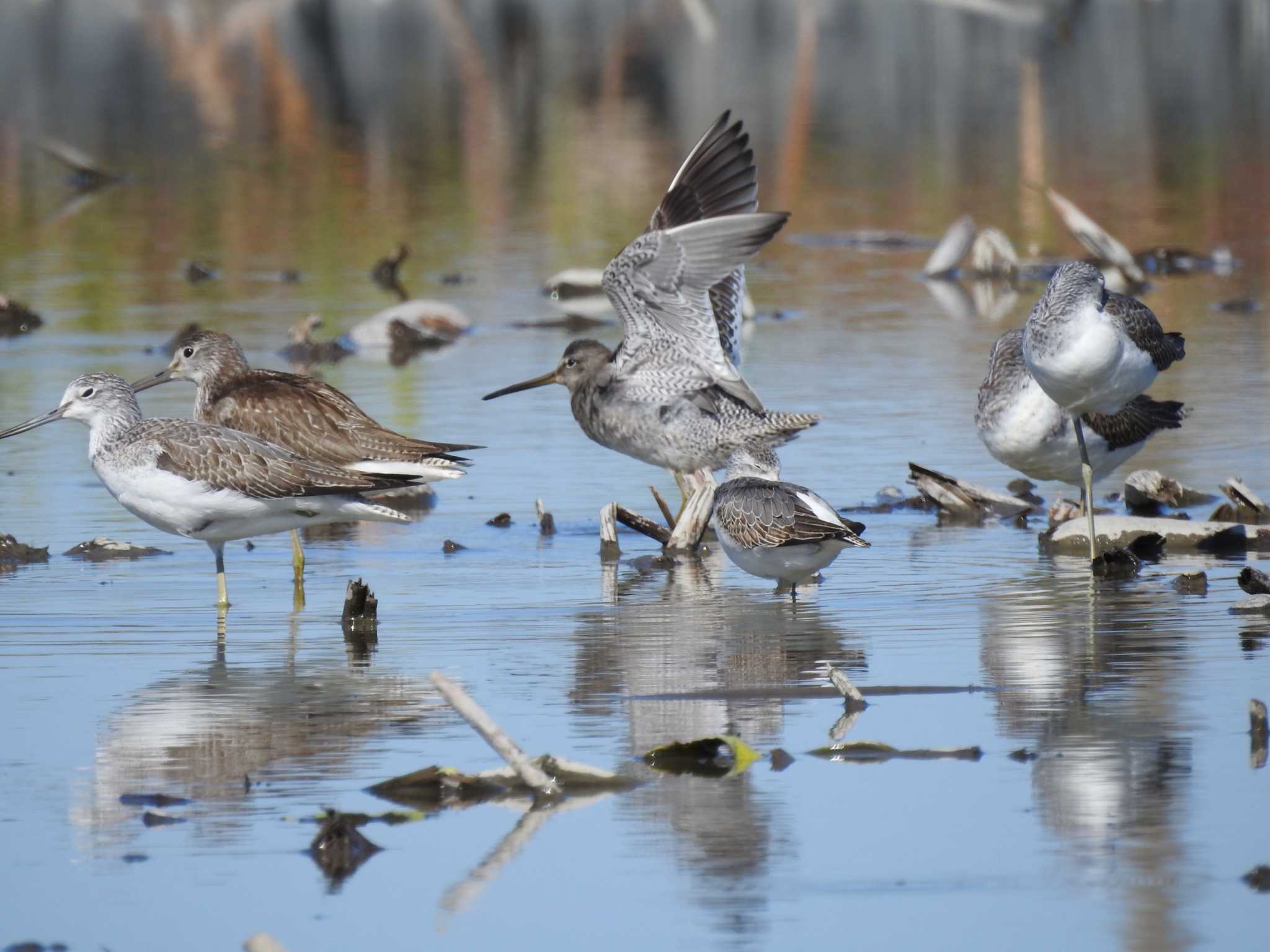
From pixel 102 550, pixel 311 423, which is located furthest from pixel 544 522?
pixel 102 550

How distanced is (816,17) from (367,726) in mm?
49907

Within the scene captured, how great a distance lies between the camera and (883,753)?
693 centimetres

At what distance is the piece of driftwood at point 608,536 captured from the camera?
10.7 meters

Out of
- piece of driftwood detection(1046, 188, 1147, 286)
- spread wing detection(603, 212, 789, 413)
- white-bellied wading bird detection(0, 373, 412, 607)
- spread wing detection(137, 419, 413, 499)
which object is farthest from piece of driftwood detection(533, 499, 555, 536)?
piece of driftwood detection(1046, 188, 1147, 286)

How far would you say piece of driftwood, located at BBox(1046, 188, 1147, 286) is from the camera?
18.3 metres

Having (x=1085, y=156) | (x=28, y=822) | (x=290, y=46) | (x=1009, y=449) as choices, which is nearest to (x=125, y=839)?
(x=28, y=822)

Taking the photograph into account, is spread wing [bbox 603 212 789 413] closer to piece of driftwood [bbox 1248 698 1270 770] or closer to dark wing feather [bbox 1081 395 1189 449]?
dark wing feather [bbox 1081 395 1189 449]

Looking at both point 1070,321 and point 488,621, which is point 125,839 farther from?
point 1070,321

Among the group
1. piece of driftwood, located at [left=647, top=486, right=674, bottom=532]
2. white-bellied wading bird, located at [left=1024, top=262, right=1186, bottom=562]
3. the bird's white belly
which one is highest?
white-bellied wading bird, located at [left=1024, top=262, right=1186, bottom=562]

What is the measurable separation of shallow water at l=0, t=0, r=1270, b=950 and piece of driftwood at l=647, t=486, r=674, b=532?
0.37 metres

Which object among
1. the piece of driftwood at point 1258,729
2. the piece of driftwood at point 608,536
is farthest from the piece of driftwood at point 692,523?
the piece of driftwood at point 1258,729

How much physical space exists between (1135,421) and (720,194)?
259 centimetres

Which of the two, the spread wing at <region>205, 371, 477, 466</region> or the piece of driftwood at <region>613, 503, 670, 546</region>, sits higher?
the spread wing at <region>205, 371, 477, 466</region>

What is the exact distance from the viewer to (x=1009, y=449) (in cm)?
1110
